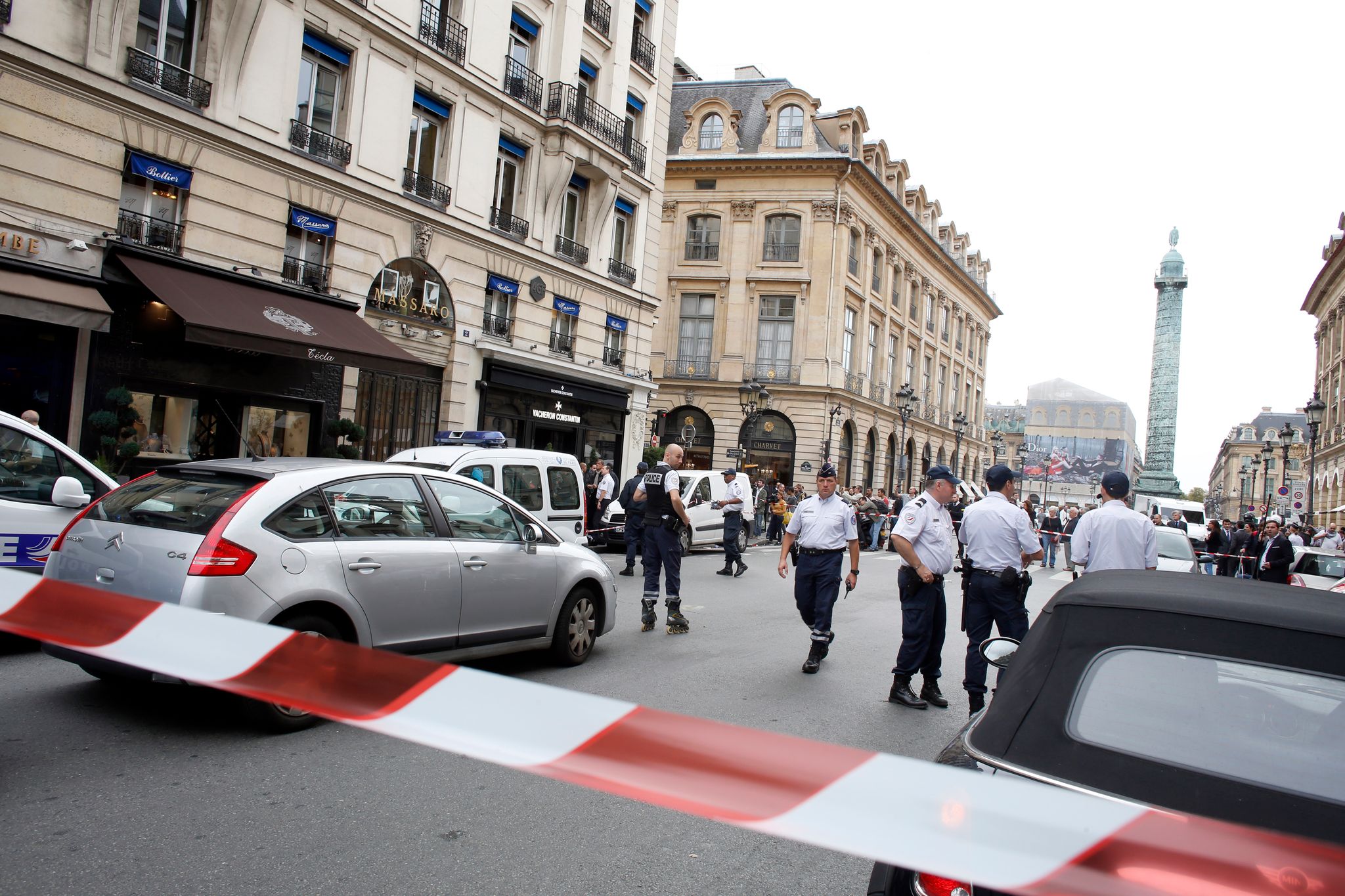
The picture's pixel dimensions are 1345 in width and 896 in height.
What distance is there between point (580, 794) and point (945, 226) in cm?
6151

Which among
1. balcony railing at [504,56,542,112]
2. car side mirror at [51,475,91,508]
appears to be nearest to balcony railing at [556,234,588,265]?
balcony railing at [504,56,542,112]

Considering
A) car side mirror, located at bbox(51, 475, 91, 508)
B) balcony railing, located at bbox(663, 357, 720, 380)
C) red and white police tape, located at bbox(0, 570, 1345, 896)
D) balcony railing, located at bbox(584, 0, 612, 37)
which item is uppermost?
balcony railing, located at bbox(584, 0, 612, 37)

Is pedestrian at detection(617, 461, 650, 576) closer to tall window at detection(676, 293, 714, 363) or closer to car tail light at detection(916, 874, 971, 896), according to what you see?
car tail light at detection(916, 874, 971, 896)

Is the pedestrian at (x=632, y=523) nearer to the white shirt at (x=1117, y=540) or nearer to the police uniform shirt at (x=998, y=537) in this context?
the police uniform shirt at (x=998, y=537)

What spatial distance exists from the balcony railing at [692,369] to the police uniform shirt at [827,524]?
3363 centimetres

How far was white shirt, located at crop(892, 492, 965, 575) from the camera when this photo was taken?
6.73 m

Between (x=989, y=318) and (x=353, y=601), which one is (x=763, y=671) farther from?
(x=989, y=318)

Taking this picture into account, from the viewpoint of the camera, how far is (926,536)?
6.77m

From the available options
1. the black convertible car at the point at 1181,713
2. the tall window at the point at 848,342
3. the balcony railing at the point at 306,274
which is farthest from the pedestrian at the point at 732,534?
the tall window at the point at 848,342

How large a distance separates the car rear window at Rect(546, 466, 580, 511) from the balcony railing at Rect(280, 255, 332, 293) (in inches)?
293

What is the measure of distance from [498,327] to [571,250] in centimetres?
352

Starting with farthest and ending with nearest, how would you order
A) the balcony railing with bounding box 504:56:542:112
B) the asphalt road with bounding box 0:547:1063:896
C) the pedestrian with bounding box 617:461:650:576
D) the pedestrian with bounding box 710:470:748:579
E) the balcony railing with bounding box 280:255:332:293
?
the balcony railing with bounding box 504:56:542:112, the balcony railing with bounding box 280:255:332:293, the pedestrian with bounding box 710:470:748:579, the pedestrian with bounding box 617:461:650:576, the asphalt road with bounding box 0:547:1063:896

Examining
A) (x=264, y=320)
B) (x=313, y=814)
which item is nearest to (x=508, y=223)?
(x=264, y=320)

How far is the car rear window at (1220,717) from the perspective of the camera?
2.21m
